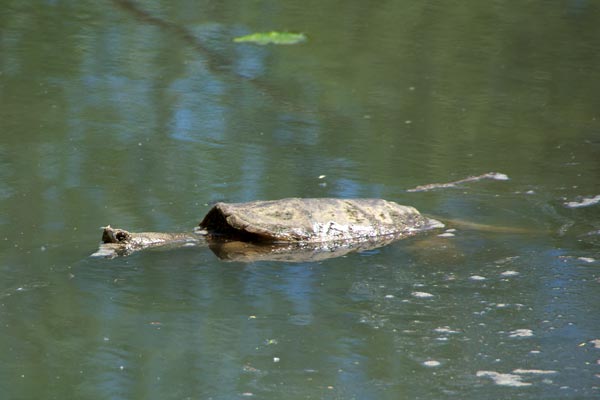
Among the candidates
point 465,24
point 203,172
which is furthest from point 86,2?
point 203,172

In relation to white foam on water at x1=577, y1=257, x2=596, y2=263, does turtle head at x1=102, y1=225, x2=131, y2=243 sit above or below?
below

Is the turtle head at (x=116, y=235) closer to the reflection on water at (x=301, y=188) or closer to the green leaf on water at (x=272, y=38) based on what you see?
the reflection on water at (x=301, y=188)

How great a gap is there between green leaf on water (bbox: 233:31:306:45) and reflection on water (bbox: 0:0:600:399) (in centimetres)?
21

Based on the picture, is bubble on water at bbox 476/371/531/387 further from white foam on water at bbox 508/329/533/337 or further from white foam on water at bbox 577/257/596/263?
white foam on water at bbox 577/257/596/263

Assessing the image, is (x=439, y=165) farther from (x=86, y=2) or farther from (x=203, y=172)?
(x=86, y=2)

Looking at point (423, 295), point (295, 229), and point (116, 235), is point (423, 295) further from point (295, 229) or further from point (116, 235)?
point (116, 235)

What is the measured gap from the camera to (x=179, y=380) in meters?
4.32

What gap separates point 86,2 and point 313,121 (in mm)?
4373

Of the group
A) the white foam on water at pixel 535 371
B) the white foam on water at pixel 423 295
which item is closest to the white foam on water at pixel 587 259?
the white foam on water at pixel 423 295

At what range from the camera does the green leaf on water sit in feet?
34.1

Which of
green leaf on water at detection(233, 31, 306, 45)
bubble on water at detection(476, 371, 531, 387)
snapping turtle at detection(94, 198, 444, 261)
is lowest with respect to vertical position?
snapping turtle at detection(94, 198, 444, 261)

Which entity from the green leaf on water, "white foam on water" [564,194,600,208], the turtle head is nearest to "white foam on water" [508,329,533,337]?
"white foam on water" [564,194,600,208]

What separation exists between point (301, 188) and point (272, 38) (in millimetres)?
3841

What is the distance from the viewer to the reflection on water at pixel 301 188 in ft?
14.7
